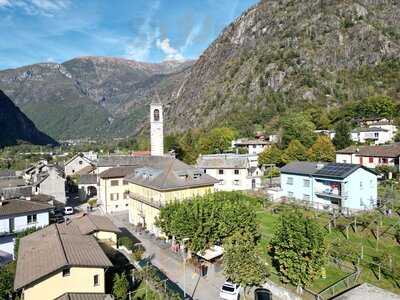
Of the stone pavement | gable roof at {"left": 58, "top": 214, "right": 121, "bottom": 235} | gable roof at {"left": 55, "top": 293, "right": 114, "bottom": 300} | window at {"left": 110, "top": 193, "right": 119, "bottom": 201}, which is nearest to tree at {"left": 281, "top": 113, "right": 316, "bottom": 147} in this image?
window at {"left": 110, "top": 193, "right": 119, "bottom": 201}

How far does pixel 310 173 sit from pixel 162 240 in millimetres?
23236

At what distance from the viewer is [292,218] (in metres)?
26.9

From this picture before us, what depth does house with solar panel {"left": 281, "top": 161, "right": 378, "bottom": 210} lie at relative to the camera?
45375mm

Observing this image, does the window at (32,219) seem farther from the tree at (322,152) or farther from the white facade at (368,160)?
the white facade at (368,160)

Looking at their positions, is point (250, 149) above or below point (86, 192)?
above

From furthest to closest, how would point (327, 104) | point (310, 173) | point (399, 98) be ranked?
point (327, 104)
point (399, 98)
point (310, 173)

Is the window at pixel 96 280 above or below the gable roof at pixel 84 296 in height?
above

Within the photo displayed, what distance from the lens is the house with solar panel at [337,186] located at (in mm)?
45375

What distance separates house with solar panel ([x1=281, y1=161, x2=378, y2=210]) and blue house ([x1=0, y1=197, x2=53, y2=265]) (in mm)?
35180

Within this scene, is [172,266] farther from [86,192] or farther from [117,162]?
[86,192]

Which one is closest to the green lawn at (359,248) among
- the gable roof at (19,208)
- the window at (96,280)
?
the window at (96,280)

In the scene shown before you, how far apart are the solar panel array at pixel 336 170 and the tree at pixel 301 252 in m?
22.3

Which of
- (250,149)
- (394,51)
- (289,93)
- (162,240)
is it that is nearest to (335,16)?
(394,51)

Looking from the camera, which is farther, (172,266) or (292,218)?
(172,266)
